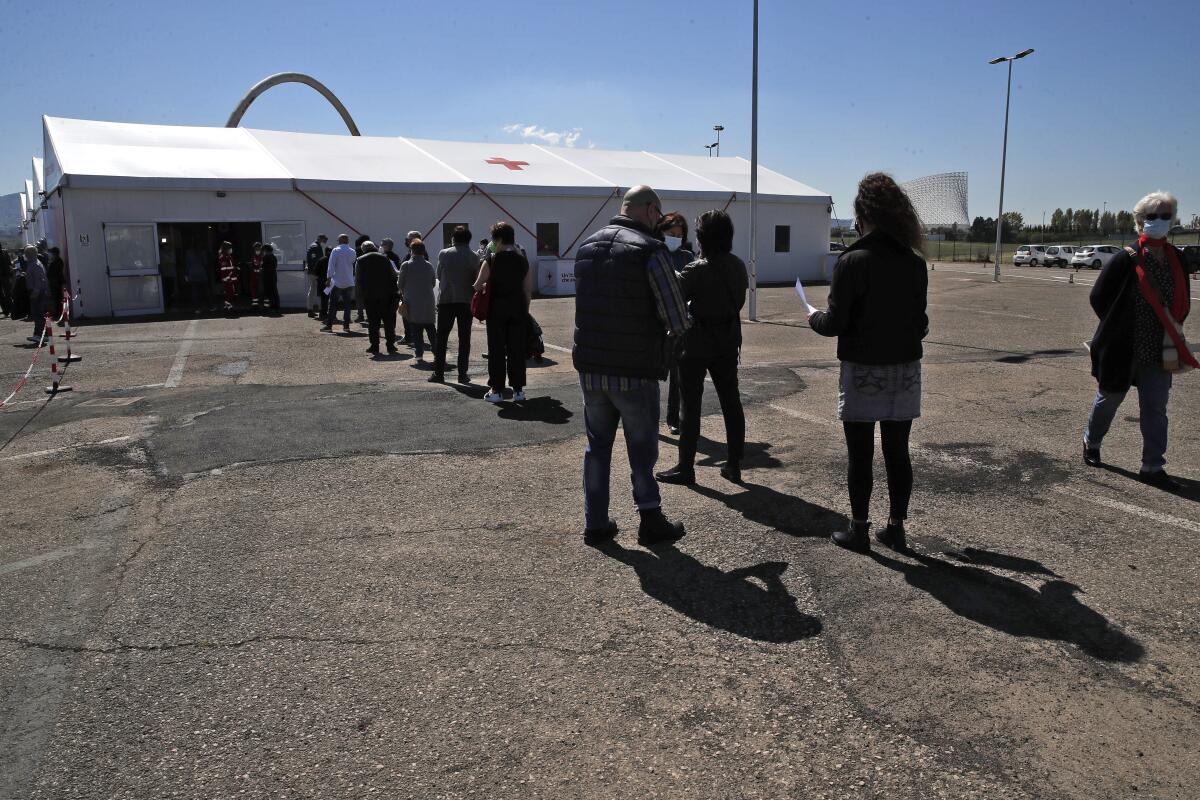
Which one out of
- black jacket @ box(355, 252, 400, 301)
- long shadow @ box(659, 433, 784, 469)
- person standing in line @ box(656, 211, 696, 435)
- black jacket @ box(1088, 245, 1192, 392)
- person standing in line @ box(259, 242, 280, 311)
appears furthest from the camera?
person standing in line @ box(259, 242, 280, 311)

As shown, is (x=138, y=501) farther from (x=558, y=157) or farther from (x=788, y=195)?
(x=788, y=195)

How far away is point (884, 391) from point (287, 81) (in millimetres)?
52301

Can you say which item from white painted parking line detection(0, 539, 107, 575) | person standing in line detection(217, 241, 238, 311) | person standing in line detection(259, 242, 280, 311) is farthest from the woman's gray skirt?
person standing in line detection(217, 241, 238, 311)

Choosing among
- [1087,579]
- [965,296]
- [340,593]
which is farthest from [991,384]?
[965,296]

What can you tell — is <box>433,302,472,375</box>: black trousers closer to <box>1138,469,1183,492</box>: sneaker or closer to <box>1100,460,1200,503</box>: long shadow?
<box>1100,460,1200,503</box>: long shadow

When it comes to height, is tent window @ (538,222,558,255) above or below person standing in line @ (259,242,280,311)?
above

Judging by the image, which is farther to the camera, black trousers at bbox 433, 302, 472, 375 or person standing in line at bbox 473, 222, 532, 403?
black trousers at bbox 433, 302, 472, 375

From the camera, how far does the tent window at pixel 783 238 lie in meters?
31.5

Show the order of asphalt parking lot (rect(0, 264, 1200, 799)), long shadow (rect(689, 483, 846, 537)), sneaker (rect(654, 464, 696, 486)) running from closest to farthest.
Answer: asphalt parking lot (rect(0, 264, 1200, 799)), long shadow (rect(689, 483, 846, 537)), sneaker (rect(654, 464, 696, 486))

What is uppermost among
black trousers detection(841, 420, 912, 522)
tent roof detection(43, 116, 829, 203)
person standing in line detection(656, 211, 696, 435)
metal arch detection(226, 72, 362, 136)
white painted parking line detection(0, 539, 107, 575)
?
metal arch detection(226, 72, 362, 136)

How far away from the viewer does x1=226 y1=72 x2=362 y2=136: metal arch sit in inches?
1882

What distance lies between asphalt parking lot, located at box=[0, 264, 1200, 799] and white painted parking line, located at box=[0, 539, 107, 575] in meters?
0.03

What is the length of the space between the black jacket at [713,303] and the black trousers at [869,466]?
146 cm

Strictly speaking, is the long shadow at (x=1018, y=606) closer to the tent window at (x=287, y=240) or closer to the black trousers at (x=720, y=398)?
the black trousers at (x=720, y=398)
